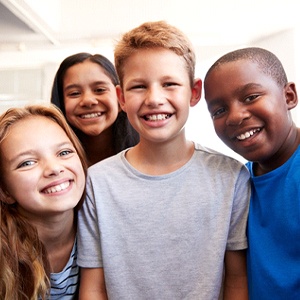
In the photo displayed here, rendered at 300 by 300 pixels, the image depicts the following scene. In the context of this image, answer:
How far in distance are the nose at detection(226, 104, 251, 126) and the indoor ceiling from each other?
86.9 inches

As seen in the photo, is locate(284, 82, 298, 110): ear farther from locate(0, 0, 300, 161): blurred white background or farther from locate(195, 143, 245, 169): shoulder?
locate(0, 0, 300, 161): blurred white background

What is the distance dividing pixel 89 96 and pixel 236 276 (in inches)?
33.4

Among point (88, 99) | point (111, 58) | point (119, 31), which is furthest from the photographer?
point (111, 58)

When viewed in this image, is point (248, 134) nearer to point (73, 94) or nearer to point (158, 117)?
point (158, 117)

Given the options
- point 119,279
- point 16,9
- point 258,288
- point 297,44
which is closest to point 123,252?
point 119,279

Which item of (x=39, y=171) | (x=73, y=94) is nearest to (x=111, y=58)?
(x=73, y=94)

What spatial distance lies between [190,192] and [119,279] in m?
0.28

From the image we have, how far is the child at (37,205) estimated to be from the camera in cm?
101

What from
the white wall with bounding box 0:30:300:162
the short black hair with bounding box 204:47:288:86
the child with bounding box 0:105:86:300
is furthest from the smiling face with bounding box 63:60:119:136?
the white wall with bounding box 0:30:300:162

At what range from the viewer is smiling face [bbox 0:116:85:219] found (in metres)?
1.01

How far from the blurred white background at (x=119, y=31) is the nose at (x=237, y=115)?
Result: 2.02 metres

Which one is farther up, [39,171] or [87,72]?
[87,72]

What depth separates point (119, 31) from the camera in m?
3.36

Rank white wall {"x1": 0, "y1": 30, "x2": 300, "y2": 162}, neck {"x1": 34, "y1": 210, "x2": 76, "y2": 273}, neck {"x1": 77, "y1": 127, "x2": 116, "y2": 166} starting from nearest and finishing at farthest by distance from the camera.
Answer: neck {"x1": 34, "y1": 210, "x2": 76, "y2": 273} → neck {"x1": 77, "y1": 127, "x2": 116, "y2": 166} → white wall {"x1": 0, "y1": 30, "x2": 300, "y2": 162}
